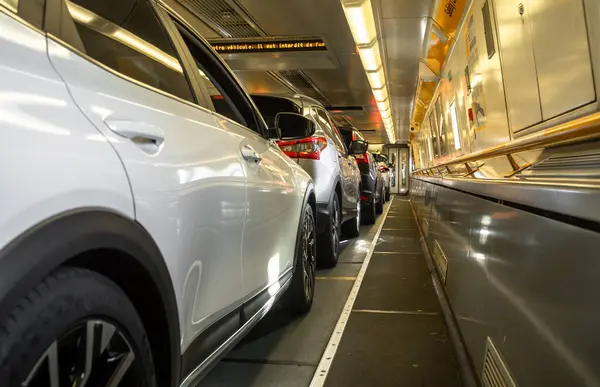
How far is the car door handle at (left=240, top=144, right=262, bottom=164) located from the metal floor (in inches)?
44.4

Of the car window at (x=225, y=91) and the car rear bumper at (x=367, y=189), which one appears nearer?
the car window at (x=225, y=91)

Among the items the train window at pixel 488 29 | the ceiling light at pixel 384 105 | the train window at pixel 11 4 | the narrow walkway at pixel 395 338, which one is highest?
the ceiling light at pixel 384 105

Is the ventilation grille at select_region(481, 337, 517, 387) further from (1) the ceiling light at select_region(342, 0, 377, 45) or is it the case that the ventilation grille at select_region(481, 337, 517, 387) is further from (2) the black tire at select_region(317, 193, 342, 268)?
(1) the ceiling light at select_region(342, 0, 377, 45)

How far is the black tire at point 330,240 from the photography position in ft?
14.2

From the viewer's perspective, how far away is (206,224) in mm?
→ 1438

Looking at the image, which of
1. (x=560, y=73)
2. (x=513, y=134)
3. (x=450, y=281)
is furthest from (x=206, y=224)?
(x=513, y=134)

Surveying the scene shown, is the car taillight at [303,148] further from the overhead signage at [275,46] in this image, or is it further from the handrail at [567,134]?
the overhead signage at [275,46]

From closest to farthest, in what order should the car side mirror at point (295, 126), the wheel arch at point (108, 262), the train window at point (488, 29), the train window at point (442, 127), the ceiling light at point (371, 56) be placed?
the wheel arch at point (108, 262), the car side mirror at point (295, 126), the train window at point (488, 29), the ceiling light at point (371, 56), the train window at point (442, 127)

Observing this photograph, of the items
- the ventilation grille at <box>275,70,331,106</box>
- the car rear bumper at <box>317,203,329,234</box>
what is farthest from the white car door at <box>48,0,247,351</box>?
the ventilation grille at <box>275,70,331,106</box>

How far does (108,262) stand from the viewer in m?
1.02

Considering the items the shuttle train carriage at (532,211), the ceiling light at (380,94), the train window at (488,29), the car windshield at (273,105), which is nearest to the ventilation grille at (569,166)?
the shuttle train carriage at (532,211)

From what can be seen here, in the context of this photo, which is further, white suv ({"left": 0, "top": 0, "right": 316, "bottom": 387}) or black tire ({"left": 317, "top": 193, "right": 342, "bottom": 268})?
black tire ({"left": 317, "top": 193, "right": 342, "bottom": 268})

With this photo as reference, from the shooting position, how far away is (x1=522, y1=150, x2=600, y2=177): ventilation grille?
1.27 metres

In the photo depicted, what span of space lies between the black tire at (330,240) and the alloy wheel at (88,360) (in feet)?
10.7
